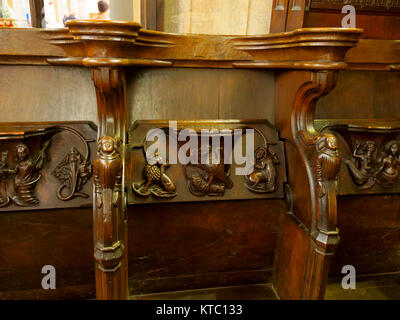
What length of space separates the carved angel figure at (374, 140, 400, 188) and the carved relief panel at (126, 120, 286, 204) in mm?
474

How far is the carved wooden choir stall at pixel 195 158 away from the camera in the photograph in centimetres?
117

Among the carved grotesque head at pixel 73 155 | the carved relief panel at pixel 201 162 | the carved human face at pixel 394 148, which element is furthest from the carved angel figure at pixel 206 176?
the carved human face at pixel 394 148

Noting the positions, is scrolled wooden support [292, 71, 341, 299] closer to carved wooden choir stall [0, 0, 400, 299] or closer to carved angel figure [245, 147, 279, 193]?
carved wooden choir stall [0, 0, 400, 299]

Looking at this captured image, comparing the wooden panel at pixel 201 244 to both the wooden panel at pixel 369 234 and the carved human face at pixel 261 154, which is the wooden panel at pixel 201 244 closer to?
the carved human face at pixel 261 154

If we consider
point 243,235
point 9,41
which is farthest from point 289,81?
point 9,41

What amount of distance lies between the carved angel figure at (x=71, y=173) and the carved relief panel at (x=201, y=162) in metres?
0.18

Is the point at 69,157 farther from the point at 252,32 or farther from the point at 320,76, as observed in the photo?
the point at 252,32

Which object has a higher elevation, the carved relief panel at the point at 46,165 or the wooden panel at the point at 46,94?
the wooden panel at the point at 46,94

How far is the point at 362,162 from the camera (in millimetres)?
1505

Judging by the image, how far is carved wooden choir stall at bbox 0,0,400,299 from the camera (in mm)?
1165

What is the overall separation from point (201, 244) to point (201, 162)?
0.39 m

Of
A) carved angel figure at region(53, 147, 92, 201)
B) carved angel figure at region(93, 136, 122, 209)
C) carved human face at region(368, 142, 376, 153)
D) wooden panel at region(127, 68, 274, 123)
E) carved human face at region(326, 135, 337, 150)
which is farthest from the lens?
carved human face at region(368, 142, 376, 153)

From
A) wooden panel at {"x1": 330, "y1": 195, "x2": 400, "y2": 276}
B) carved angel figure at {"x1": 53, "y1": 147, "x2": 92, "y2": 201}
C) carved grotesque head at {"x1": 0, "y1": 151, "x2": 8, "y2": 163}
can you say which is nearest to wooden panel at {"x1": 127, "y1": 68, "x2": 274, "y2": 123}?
carved angel figure at {"x1": 53, "y1": 147, "x2": 92, "y2": 201}

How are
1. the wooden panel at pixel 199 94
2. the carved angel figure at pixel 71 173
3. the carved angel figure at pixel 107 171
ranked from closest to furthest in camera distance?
the carved angel figure at pixel 107 171 < the carved angel figure at pixel 71 173 < the wooden panel at pixel 199 94
